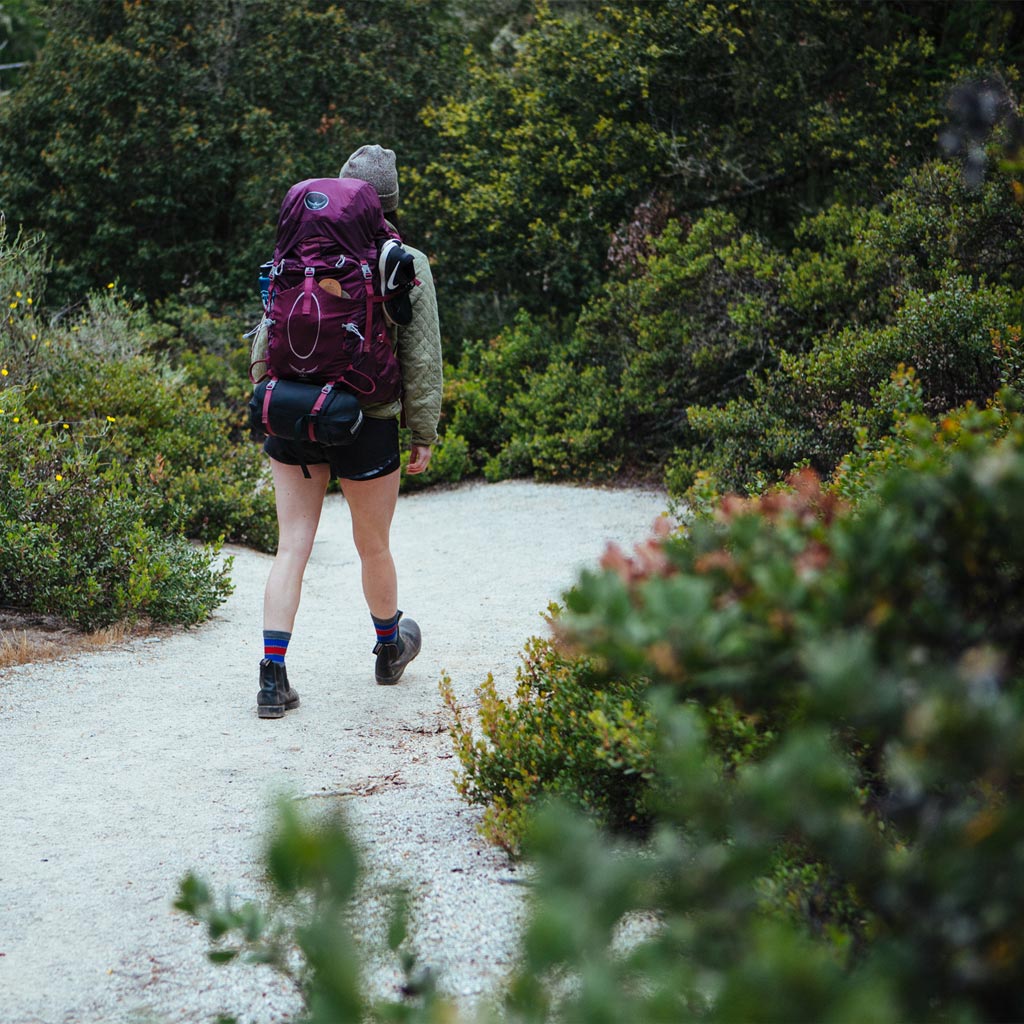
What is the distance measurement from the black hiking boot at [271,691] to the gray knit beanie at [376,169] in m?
1.89

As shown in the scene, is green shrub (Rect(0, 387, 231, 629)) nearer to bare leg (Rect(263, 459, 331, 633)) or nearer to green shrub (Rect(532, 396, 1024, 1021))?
bare leg (Rect(263, 459, 331, 633))

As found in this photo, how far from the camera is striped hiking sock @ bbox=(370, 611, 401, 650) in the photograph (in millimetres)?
4523

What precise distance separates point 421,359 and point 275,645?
1.23m

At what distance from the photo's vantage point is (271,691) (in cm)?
416

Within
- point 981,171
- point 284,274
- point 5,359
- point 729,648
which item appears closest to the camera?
point 729,648

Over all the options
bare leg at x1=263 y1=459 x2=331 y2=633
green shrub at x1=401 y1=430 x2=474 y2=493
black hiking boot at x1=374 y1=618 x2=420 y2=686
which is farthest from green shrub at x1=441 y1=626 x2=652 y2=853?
green shrub at x1=401 y1=430 x2=474 y2=493

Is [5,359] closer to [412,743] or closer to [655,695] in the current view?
[412,743]

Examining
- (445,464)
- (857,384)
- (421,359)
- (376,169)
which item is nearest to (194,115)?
(445,464)

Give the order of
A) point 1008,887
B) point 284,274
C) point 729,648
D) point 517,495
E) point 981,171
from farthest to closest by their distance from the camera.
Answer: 1. point 517,495
2. point 981,171
3. point 284,274
4. point 729,648
5. point 1008,887

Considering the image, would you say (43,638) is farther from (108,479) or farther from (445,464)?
(445,464)

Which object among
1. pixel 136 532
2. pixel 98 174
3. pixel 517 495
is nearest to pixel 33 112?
pixel 98 174

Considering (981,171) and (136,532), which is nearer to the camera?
(136,532)

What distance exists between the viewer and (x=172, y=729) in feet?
13.2

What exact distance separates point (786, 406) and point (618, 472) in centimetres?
374
